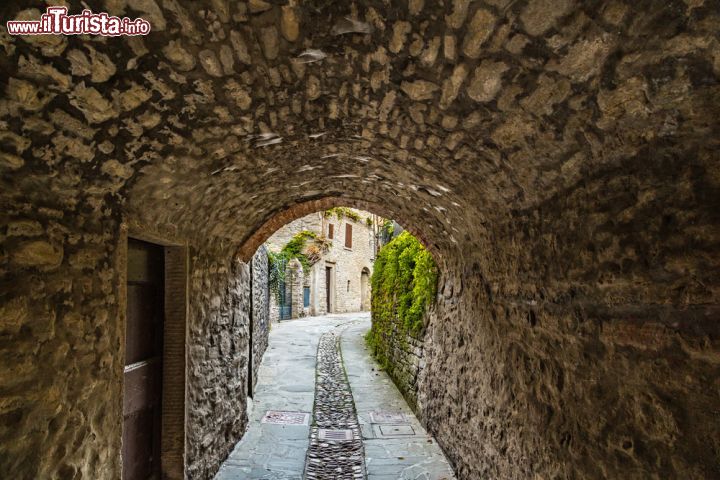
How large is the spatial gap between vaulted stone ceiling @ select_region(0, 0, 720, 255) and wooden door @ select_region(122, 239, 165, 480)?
810mm

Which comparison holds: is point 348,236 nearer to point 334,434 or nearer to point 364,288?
point 364,288

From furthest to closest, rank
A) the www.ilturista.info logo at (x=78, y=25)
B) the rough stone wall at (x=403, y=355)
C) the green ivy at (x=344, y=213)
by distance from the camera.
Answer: the green ivy at (x=344, y=213)
the rough stone wall at (x=403, y=355)
the www.ilturista.info logo at (x=78, y=25)

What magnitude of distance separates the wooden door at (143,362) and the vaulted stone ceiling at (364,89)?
81 centimetres

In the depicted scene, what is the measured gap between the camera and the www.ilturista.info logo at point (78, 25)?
118 centimetres

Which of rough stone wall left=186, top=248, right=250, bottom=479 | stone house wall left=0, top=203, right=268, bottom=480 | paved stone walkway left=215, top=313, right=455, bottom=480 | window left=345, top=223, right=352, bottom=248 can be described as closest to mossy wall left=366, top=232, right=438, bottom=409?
paved stone walkway left=215, top=313, right=455, bottom=480

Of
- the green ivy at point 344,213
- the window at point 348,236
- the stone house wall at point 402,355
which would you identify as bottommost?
the stone house wall at point 402,355

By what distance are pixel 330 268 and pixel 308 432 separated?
658 inches

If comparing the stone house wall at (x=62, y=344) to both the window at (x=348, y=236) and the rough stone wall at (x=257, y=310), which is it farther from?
the window at (x=348, y=236)

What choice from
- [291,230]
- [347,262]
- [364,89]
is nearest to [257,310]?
[364,89]

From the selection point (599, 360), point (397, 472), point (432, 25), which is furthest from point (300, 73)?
point (397, 472)

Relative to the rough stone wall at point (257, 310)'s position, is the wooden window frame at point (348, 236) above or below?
above

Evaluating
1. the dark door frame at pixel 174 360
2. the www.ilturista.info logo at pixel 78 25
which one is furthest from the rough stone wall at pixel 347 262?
the www.ilturista.info logo at pixel 78 25

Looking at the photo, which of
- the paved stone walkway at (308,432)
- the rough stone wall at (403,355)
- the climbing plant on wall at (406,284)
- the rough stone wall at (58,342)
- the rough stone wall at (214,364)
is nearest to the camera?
the rough stone wall at (58,342)

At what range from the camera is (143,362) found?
3055 millimetres
